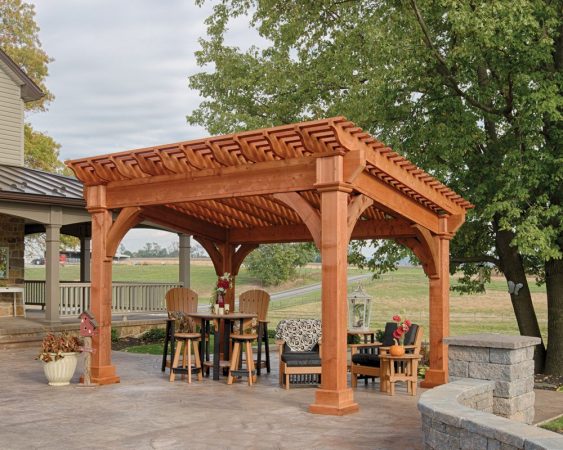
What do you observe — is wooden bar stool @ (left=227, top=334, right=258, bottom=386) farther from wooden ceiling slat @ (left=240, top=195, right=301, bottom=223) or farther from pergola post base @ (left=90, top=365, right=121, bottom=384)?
wooden ceiling slat @ (left=240, top=195, right=301, bottom=223)

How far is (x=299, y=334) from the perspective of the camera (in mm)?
9727

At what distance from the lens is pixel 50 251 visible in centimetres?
1459

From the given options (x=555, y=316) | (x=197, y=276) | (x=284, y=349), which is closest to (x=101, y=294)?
(x=284, y=349)

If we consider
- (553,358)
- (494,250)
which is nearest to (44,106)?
(494,250)

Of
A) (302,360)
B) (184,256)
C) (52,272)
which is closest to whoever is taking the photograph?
(302,360)

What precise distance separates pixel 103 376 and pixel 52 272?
563cm

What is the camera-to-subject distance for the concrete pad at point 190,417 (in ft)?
20.4

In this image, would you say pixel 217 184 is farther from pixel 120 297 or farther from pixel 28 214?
pixel 120 297

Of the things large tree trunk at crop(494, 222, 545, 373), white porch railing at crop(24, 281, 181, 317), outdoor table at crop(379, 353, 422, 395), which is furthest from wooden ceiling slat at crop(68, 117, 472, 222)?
white porch railing at crop(24, 281, 181, 317)

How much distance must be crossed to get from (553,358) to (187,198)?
26.7ft

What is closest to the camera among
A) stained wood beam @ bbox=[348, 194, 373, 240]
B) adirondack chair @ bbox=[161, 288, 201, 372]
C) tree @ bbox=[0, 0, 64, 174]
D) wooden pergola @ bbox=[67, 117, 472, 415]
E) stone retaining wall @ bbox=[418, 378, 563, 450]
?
stone retaining wall @ bbox=[418, 378, 563, 450]

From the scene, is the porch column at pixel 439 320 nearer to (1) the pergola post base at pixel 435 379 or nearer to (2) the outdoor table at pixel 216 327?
(1) the pergola post base at pixel 435 379

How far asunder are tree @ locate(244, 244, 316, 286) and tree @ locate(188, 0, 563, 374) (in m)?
25.8

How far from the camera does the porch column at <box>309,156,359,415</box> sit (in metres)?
7.42
